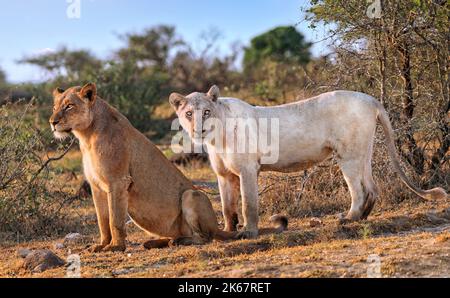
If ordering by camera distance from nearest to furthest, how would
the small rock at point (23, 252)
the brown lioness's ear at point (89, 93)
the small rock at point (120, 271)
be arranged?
the small rock at point (120, 271), the brown lioness's ear at point (89, 93), the small rock at point (23, 252)

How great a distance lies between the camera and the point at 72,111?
282 inches

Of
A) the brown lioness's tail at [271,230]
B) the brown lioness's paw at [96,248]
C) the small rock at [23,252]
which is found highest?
the brown lioness's tail at [271,230]

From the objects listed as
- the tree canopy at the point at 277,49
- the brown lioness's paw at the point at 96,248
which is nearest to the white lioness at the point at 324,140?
the brown lioness's paw at the point at 96,248

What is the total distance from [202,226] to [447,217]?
248 centimetres

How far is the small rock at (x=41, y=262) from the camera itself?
6.56 meters

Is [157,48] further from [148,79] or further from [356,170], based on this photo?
[356,170]

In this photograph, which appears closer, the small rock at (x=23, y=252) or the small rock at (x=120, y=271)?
the small rock at (x=120, y=271)

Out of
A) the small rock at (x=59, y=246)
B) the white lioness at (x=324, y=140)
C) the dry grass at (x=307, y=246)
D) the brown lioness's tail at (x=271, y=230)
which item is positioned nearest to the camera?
the dry grass at (x=307, y=246)

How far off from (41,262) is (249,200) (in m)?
1.99

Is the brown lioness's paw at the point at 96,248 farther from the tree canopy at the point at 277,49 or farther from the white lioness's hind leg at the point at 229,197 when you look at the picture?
the tree canopy at the point at 277,49

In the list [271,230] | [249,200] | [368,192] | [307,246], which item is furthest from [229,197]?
[368,192]

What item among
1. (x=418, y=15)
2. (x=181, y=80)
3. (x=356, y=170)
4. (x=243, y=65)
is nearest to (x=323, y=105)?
(x=356, y=170)

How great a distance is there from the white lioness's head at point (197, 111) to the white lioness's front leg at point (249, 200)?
553 millimetres

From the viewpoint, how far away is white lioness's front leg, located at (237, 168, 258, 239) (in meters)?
7.48
